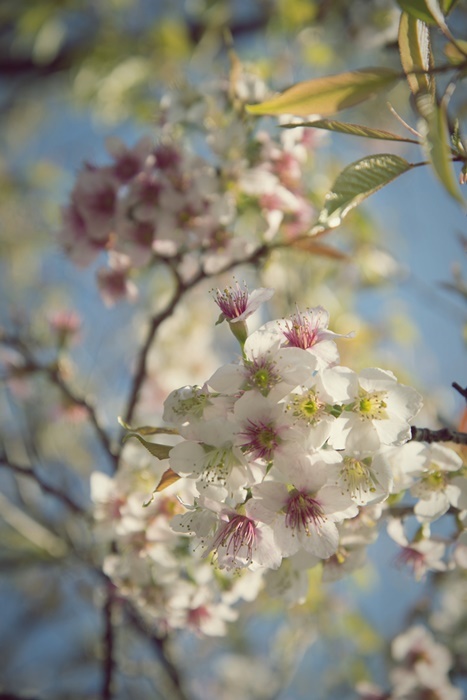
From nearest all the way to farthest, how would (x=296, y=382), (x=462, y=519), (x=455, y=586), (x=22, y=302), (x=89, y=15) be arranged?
(x=296, y=382)
(x=462, y=519)
(x=455, y=586)
(x=89, y=15)
(x=22, y=302)

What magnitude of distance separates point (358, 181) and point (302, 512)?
0.33 meters

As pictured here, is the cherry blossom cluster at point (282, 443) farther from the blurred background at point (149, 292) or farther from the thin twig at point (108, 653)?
the thin twig at point (108, 653)

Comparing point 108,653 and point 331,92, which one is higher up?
point 331,92

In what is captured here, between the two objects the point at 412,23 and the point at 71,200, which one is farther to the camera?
the point at 71,200

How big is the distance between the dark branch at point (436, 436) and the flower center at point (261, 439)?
0.16 metres

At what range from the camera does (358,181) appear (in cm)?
58

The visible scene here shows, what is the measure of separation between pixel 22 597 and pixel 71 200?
2269 millimetres

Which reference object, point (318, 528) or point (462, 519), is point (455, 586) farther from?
point (318, 528)

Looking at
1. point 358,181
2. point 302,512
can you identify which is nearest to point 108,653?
point 302,512

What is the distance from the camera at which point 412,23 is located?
576 millimetres

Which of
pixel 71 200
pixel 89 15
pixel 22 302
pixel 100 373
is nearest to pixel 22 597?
pixel 100 373

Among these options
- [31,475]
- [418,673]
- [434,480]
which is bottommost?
[418,673]

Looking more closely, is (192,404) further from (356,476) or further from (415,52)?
(415,52)

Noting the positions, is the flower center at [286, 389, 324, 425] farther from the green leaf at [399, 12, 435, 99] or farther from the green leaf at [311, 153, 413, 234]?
the green leaf at [399, 12, 435, 99]
